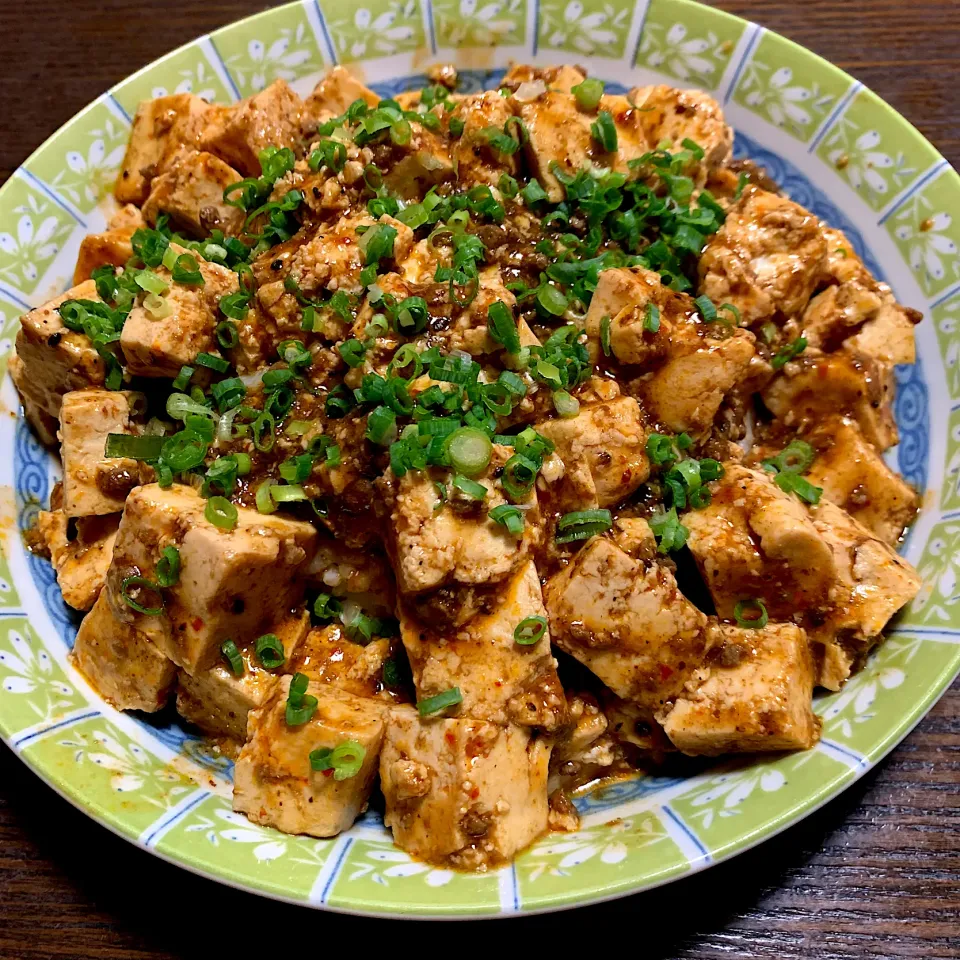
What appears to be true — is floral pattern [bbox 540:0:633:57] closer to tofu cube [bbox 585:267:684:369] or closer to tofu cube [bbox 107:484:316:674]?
tofu cube [bbox 585:267:684:369]

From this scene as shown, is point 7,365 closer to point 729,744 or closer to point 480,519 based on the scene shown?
point 480,519

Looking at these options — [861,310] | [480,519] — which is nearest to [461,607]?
[480,519]

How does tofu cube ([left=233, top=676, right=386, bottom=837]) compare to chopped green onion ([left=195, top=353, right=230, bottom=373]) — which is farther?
chopped green onion ([left=195, top=353, right=230, bottom=373])

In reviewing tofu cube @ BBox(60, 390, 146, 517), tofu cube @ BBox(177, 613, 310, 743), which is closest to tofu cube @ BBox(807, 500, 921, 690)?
tofu cube @ BBox(177, 613, 310, 743)

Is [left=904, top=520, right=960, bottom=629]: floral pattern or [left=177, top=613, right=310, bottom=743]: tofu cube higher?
[left=904, top=520, right=960, bottom=629]: floral pattern

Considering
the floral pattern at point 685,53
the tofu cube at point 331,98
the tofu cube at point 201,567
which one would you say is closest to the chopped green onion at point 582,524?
the tofu cube at point 201,567

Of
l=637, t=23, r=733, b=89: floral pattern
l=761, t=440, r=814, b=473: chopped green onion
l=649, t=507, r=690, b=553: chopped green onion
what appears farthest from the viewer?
l=637, t=23, r=733, b=89: floral pattern

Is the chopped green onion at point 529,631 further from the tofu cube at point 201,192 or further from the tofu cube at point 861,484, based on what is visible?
the tofu cube at point 201,192

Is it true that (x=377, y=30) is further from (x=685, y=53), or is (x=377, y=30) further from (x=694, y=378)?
(x=694, y=378)
